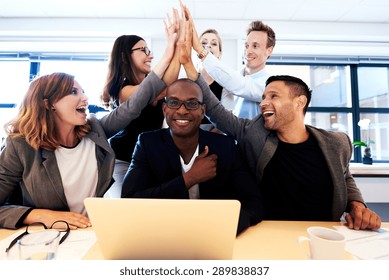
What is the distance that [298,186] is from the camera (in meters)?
1.35

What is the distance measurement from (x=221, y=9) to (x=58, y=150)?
3.13m

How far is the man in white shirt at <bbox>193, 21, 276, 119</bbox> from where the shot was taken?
5.66 ft

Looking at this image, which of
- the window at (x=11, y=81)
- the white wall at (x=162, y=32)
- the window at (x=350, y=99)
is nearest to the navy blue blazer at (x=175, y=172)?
the white wall at (x=162, y=32)

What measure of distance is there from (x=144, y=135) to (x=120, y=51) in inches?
28.1

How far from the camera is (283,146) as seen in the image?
4.64ft

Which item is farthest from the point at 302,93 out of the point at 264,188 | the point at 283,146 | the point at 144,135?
the point at 144,135

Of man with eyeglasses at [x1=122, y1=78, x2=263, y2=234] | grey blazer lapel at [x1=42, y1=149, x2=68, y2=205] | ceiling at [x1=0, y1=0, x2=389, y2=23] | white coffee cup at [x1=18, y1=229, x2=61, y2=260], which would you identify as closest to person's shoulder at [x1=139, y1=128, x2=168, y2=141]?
man with eyeglasses at [x1=122, y1=78, x2=263, y2=234]

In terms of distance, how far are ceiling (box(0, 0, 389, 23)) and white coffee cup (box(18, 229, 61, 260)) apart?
11.2 feet

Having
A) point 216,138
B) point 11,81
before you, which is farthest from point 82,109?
point 11,81

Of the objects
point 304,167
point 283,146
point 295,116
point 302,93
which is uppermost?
point 302,93

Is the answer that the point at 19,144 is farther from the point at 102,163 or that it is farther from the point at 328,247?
the point at 328,247

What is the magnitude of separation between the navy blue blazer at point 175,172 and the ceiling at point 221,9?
107 inches

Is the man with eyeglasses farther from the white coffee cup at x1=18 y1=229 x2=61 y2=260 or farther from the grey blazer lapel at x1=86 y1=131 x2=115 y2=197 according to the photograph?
the white coffee cup at x1=18 y1=229 x2=61 y2=260
